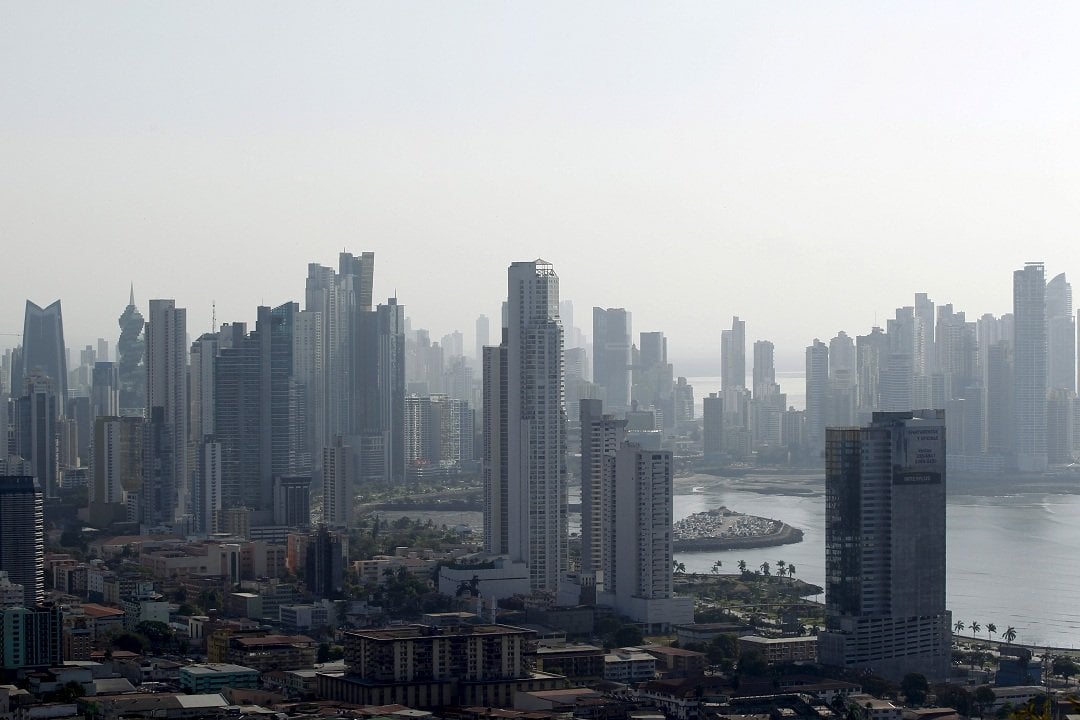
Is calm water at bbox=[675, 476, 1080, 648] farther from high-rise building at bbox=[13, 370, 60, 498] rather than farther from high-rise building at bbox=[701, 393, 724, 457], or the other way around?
high-rise building at bbox=[13, 370, 60, 498]

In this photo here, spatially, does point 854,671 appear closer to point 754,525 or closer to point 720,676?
point 720,676

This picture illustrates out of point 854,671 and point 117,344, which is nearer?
point 854,671

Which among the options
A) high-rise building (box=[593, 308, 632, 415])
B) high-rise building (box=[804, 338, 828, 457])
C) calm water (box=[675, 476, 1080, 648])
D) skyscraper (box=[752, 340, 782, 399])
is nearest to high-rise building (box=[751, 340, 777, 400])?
skyscraper (box=[752, 340, 782, 399])

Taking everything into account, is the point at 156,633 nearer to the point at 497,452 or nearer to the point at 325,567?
the point at 325,567

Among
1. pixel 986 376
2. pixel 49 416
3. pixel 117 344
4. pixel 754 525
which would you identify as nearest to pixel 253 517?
pixel 49 416

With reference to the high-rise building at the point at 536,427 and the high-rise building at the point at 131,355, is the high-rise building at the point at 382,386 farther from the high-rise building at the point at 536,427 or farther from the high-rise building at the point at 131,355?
the high-rise building at the point at 536,427

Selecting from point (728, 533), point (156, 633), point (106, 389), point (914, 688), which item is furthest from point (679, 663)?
point (106, 389)
